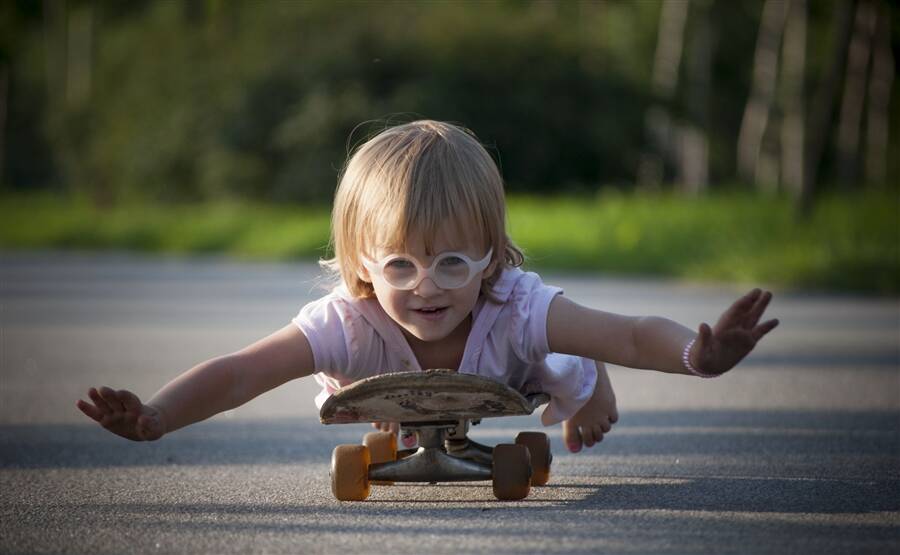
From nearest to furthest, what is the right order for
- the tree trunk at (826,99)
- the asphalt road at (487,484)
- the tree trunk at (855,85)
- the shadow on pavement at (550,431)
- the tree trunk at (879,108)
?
the asphalt road at (487,484), the shadow on pavement at (550,431), the tree trunk at (826,99), the tree trunk at (855,85), the tree trunk at (879,108)

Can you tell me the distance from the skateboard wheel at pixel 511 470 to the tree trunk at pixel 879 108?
1454 inches

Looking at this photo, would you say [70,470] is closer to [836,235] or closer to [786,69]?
[836,235]

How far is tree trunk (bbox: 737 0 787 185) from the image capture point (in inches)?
1412

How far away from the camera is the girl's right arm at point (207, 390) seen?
10.1 feet

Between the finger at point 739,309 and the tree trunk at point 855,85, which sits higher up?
the tree trunk at point 855,85

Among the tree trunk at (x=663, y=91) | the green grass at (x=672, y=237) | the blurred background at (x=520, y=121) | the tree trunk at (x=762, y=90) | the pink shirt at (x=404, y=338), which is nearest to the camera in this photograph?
the pink shirt at (x=404, y=338)

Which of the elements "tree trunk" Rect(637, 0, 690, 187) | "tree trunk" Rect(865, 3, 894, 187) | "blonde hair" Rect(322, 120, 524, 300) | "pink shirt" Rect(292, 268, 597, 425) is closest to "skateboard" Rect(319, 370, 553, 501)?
"pink shirt" Rect(292, 268, 597, 425)

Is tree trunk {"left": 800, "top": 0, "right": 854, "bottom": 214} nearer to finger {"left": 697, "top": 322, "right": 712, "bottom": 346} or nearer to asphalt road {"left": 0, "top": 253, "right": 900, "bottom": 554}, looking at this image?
asphalt road {"left": 0, "top": 253, "right": 900, "bottom": 554}

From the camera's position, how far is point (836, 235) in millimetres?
15242

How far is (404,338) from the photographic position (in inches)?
142

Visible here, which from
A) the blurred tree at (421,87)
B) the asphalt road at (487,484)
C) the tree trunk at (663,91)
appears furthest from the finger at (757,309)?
the tree trunk at (663,91)

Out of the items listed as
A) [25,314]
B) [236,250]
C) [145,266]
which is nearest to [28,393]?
[25,314]

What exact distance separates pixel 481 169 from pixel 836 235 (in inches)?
488

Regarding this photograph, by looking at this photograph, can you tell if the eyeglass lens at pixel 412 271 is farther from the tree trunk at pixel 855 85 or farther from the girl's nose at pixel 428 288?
the tree trunk at pixel 855 85
